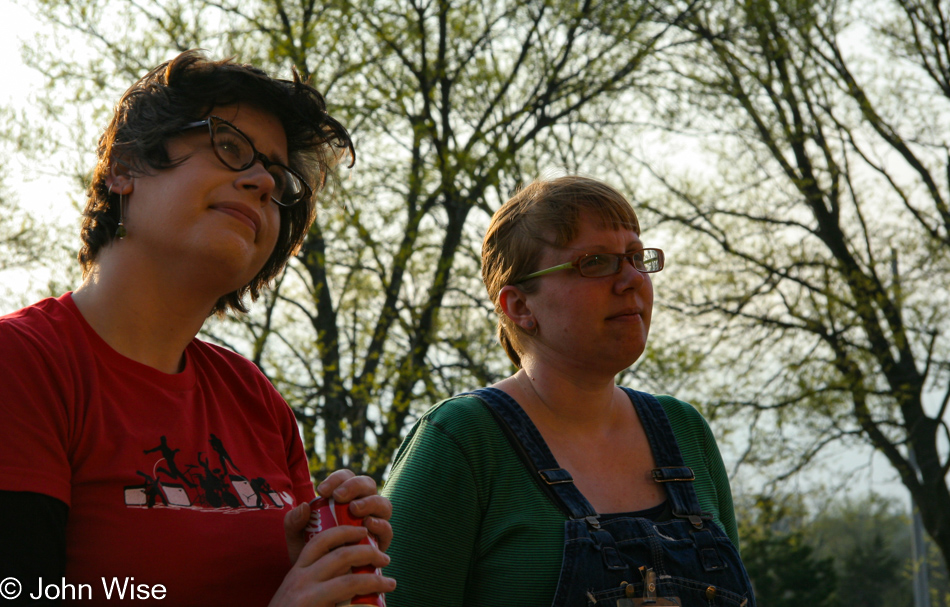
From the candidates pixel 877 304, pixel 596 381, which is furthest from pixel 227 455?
pixel 877 304

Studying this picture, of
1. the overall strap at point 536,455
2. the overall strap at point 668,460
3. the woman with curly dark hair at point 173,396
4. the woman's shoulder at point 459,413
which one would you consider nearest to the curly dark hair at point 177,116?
the woman with curly dark hair at point 173,396

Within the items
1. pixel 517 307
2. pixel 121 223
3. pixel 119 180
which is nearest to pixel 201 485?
pixel 121 223

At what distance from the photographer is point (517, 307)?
2.44m

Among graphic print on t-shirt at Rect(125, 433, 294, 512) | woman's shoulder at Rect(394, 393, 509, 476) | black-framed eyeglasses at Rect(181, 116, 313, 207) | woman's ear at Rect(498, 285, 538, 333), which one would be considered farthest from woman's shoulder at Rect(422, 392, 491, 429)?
black-framed eyeglasses at Rect(181, 116, 313, 207)

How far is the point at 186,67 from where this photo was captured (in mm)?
1791

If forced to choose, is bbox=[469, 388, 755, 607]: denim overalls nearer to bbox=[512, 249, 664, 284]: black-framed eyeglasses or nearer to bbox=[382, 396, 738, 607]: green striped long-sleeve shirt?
bbox=[382, 396, 738, 607]: green striped long-sleeve shirt

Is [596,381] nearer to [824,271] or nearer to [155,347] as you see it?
[155,347]

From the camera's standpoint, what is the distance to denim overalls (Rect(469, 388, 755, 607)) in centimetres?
192

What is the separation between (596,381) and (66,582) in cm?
144

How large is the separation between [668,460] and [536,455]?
16.4 inches

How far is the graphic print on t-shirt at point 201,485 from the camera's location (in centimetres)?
144

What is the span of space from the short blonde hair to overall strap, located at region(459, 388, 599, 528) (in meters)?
0.30

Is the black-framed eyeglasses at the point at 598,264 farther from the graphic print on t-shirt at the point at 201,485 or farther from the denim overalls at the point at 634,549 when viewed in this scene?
the graphic print on t-shirt at the point at 201,485

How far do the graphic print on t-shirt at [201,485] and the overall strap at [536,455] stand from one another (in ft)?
2.22
